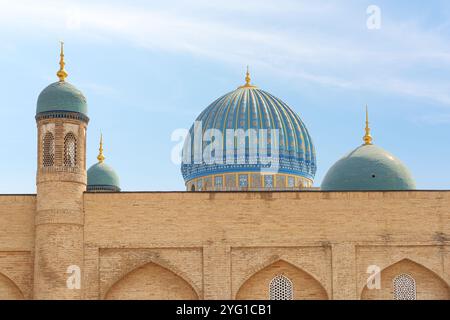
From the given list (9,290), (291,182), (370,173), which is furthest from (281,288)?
(291,182)

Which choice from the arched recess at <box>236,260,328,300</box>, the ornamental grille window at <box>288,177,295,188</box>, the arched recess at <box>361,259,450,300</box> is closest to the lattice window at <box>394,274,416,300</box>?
the arched recess at <box>361,259,450,300</box>

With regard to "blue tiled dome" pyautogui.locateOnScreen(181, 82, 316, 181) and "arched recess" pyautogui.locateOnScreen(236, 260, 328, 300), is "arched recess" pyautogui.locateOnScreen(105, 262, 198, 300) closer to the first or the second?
"arched recess" pyautogui.locateOnScreen(236, 260, 328, 300)

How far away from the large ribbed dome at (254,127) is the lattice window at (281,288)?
850 centimetres

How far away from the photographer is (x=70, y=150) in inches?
800

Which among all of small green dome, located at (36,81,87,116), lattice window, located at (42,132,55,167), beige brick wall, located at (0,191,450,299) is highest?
small green dome, located at (36,81,87,116)

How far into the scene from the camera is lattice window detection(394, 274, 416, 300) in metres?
20.0

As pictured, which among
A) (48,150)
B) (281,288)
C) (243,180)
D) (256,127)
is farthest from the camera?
(256,127)

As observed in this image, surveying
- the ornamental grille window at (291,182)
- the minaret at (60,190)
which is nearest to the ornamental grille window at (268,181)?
the ornamental grille window at (291,182)

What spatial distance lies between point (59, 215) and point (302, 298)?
5035mm

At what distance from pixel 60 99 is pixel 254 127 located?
9728mm

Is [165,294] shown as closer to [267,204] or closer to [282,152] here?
[267,204]

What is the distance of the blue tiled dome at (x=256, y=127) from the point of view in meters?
28.5

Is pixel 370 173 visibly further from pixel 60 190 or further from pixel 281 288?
pixel 60 190

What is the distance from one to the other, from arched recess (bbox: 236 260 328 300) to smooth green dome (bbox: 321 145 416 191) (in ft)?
11.4
